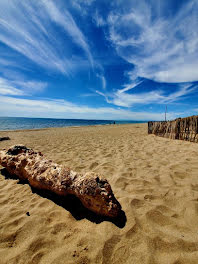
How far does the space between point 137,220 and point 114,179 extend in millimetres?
1146

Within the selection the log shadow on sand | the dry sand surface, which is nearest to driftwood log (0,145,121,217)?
the log shadow on sand

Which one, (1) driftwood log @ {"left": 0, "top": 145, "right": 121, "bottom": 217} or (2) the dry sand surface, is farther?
(1) driftwood log @ {"left": 0, "top": 145, "right": 121, "bottom": 217}

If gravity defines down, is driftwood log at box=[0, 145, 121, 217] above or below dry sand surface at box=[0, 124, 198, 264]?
above

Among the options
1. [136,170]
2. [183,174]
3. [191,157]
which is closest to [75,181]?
[136,170]

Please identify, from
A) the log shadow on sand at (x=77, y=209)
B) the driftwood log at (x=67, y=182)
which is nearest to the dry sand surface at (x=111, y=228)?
the log shadow on sand at (x=77, y=209)

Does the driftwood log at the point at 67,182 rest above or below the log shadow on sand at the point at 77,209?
above

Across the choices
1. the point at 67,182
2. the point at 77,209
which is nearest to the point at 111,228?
the point at 77,209

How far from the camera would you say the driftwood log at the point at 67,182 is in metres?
1.73

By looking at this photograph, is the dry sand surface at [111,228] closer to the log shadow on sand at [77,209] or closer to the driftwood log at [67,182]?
the log shadow on sand at [77,209]

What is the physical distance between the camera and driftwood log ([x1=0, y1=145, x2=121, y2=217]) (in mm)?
1730

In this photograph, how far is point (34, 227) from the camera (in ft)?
5.47

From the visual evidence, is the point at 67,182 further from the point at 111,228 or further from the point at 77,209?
the point at 111,228

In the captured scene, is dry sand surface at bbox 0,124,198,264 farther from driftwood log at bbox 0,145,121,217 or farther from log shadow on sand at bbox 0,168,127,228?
driftwood log at bbox 0,145,121,217

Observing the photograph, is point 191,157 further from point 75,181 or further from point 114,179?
point 75,181
